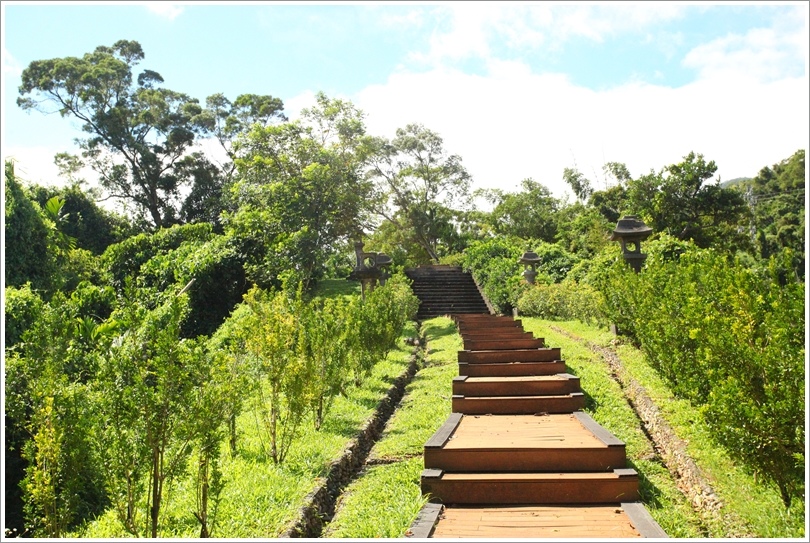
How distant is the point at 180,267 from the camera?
76.1 ft

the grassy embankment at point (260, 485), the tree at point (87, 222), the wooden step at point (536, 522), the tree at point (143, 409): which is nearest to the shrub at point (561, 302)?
the grassy embankment at point (260, 485)

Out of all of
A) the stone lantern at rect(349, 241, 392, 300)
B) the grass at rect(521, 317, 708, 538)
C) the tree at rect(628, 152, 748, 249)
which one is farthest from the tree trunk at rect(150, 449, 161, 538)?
the tree at rect(628, 152, 748, 249)

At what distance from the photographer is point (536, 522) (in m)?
4.50

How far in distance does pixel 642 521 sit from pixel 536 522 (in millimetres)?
Result: 709

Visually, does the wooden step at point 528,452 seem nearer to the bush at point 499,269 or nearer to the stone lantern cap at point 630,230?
the stone lantern cap at point 630,230

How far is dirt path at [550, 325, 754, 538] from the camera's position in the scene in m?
4.40

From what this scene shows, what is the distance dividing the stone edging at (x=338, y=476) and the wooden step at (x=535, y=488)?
2.75 ft

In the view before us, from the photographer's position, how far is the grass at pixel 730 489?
4021 mm

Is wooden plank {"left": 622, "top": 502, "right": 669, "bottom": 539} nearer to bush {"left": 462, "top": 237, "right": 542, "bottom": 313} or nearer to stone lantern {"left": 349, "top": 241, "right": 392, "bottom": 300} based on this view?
stone lantern {"left": 349, "top": 241, "right": 392, "bottom": 300}

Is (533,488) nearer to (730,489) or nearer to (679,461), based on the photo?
(730,489)

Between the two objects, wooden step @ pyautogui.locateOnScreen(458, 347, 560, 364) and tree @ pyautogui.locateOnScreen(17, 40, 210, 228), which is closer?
wooden step @ pyautogui.locateOnScreen(458, 347, 560, 364)

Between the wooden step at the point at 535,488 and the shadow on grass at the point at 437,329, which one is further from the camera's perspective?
the shadow on grass at the point at 437,329

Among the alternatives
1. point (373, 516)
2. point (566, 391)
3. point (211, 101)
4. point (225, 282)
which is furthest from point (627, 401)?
point (211, 101)

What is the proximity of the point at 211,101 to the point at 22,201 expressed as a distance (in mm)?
26259
